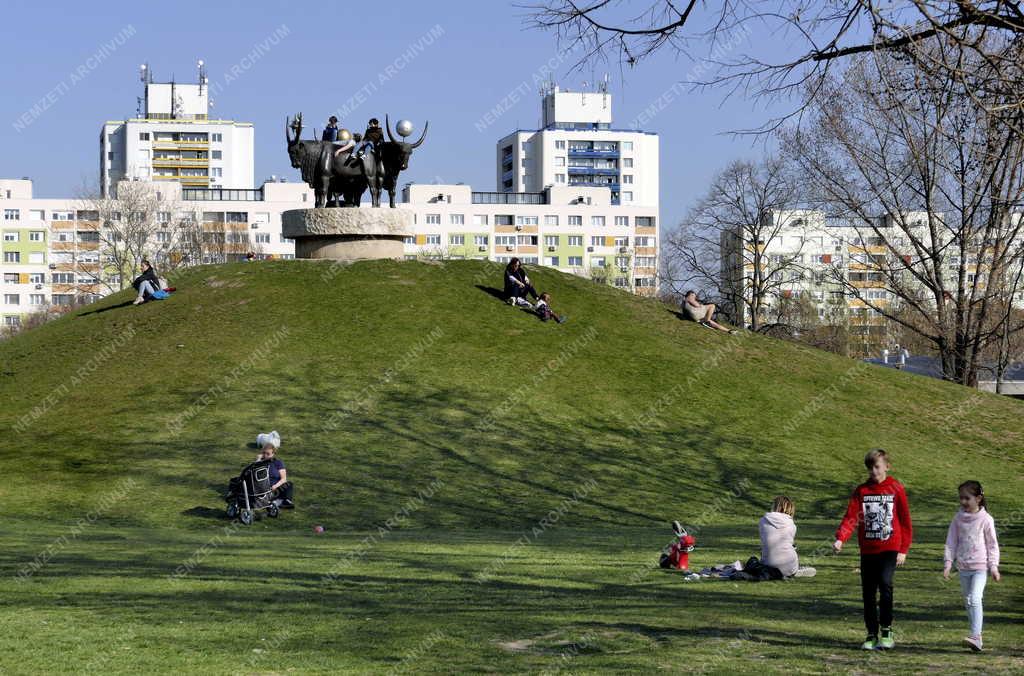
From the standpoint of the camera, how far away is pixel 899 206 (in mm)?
46906

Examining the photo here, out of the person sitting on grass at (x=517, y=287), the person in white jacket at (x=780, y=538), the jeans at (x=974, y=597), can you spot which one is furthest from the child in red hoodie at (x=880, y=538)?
the person sitting on grass at (x=517, y=287)

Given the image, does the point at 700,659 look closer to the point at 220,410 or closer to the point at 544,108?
the point at 220,410

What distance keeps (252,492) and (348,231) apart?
16.6 meters

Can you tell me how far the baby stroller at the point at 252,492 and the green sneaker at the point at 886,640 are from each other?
13.5 meters

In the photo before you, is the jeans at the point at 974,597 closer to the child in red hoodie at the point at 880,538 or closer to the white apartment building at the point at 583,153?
the child in red hoodie at the point at 880,538

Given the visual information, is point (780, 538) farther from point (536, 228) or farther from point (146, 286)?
point (536, 228)

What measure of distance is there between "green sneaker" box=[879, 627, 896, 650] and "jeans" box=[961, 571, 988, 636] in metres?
0.71

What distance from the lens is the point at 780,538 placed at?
15.1 meters

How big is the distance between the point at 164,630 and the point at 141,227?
280 ft

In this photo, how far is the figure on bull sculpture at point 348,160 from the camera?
37281 millimetres

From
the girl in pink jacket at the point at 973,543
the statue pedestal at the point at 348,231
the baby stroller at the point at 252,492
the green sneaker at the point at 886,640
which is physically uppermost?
the statue pedestal at the point at 348,231

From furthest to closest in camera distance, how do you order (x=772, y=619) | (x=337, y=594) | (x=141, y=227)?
(x=141, y=227) → (x=337, y=594) → (x=772, y=619)

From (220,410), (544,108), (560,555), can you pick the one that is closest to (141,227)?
(220,410)

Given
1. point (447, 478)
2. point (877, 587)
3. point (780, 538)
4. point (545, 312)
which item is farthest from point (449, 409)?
point (877, 587)
